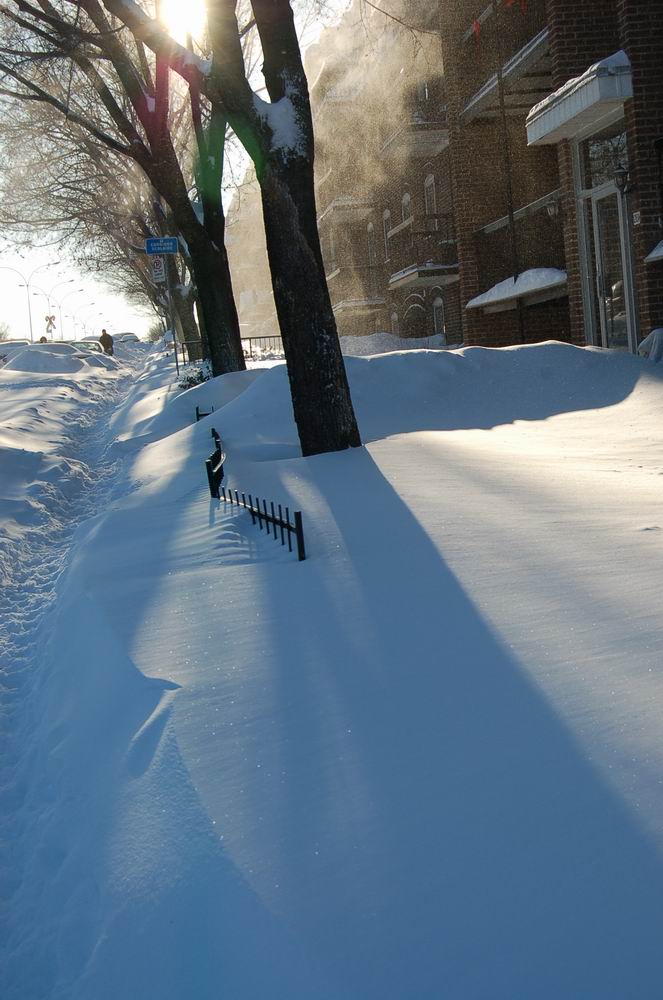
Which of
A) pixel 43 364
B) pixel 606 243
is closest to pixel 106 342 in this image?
pixel 43 364

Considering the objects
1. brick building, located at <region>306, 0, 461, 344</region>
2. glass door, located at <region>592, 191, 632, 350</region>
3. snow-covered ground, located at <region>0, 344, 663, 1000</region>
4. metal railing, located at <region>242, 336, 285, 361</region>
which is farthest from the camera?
metal railing, located at <region>242, 336, 285, 361</region>

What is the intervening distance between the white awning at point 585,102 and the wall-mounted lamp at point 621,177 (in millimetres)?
868

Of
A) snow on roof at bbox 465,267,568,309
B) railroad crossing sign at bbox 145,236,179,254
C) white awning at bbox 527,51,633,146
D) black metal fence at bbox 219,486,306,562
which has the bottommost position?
black metal fence at bbox 219,486,306,562

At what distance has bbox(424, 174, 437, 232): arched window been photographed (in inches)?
1003

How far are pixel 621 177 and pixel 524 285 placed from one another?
16.6 feet

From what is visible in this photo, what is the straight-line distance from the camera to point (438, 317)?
90.4ft

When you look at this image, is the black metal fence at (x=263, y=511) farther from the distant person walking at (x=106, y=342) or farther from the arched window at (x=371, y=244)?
the distant person walking at (x=106, y=342)

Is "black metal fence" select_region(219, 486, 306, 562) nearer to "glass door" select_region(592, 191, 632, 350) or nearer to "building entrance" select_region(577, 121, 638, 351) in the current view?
"building entrance" select_region(577, 121, 638, 351)

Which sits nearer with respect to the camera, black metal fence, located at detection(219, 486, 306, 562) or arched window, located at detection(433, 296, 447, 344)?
black metal fence, located at detection(219, 486, 306, 562)

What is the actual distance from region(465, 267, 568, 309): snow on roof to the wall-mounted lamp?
3564mm

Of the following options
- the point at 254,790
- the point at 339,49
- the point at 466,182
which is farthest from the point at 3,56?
the point at 339,49

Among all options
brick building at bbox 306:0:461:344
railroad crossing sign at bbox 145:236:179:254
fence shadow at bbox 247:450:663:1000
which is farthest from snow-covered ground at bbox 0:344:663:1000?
brick building at bbox 306:0:461:344

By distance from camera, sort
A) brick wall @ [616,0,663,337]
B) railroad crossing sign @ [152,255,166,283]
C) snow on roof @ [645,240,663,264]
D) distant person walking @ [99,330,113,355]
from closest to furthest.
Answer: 1. snow on roof @ [645,240,663,264]
2. brick wall @ [616,0,663,337]
3. railroad crossing sign @ [152,255,166,283]
4. distant person walking @ [99,330,113,355]

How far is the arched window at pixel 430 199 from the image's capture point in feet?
83.6
